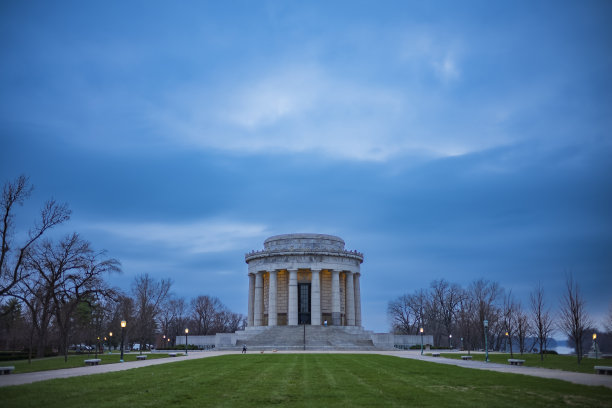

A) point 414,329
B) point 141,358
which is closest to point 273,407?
point 141,358

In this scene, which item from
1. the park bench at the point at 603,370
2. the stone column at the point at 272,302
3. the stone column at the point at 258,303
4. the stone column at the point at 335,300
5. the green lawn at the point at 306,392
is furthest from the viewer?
the stone column at the point at 258,303

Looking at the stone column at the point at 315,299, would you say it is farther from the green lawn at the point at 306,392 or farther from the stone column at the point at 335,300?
the green lawn at the point at 306,392

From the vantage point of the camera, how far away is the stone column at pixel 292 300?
7538 centimetres

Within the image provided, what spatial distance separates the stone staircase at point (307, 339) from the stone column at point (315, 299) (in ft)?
11.2

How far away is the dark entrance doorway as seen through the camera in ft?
263

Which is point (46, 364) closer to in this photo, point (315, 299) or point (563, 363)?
point (563, 363)

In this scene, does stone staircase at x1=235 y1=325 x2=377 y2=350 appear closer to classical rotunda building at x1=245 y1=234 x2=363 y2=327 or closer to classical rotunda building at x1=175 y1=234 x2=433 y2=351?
classical rotunda building at x1=175 y1=234 x2=433 y2=351

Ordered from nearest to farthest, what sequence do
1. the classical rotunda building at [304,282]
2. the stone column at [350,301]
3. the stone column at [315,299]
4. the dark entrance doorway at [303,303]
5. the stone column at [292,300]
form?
1. the stone column at [315,299]
2. the stone column at [292,300]
3. the classical rotunda building at [304,282]
4. the stone column at [350,301]
5. the dark entrance doorway at [303,303]

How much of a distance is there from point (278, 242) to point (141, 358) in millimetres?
42577

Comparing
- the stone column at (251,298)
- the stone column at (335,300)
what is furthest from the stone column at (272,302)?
the stone column at (335,300)

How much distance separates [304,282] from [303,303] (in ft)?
12.3

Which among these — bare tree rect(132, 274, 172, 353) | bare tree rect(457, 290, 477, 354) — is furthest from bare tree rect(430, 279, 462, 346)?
bare tree rect(132, 274, 172, 353)

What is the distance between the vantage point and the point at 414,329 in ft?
357

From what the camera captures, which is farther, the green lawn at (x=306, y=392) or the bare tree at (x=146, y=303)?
the bare tree at (x=146, y=303)
